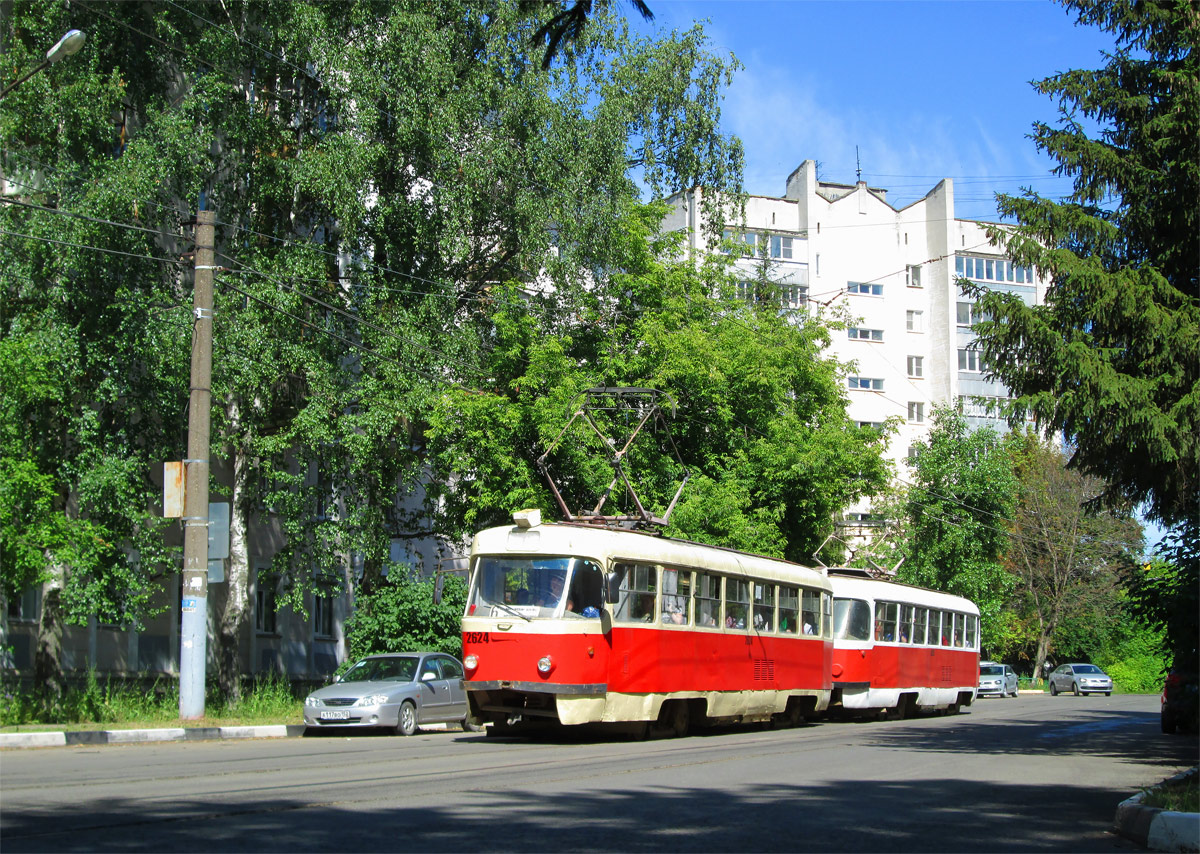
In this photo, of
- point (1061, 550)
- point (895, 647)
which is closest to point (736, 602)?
point (895, 647)

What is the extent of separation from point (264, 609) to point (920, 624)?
1841cm

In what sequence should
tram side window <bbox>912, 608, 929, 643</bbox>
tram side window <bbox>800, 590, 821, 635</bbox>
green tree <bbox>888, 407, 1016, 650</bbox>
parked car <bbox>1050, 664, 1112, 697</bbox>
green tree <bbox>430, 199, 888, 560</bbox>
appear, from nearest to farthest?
1. tram side window <bbox>800, 590, 821, 635</bbox>
2. green tree <bbox>430, 199, 888, 560</bbox>
3. tram side window <bbox>912, 608, 929, 643</bbox>
4. green tree <bbox>888, 407, 1016, 650</bbox>
5. parked car <bbox>1050, 664, 1112, 697</bbox>

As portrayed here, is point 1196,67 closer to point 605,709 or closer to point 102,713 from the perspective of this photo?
point 605,709

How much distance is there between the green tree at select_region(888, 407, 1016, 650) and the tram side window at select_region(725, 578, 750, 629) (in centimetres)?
2904

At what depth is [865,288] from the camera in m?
65.9

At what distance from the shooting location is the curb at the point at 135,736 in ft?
53.9

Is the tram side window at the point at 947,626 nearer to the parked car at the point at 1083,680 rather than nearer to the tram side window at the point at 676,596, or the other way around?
the tram side window at the point at 676,596

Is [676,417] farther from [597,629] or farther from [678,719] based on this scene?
[597,629]

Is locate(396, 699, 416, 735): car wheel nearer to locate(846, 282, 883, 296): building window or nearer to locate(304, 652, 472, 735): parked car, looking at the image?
locate(304, 652, 472, 735): parked car

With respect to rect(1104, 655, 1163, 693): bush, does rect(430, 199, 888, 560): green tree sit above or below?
above

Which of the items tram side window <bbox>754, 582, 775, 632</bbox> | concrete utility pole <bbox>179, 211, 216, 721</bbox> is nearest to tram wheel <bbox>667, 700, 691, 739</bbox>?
tram side window <bbox>754, 582, 775, 632</bbox>

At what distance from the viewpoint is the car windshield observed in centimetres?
2194

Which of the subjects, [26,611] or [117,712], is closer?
[117,712]

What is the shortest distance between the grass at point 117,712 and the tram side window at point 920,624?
48.8ft
